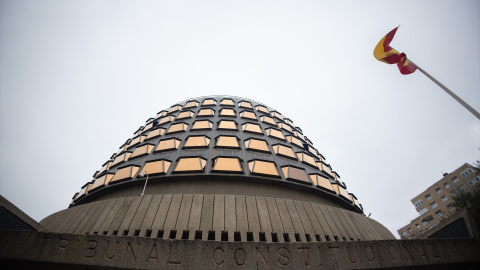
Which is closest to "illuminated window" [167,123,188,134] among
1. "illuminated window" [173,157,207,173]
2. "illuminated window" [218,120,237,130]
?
"illuminated window" [218,120,237,130]

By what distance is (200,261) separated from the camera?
282 inches

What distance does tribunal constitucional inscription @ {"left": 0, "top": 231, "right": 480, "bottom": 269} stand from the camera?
713cm

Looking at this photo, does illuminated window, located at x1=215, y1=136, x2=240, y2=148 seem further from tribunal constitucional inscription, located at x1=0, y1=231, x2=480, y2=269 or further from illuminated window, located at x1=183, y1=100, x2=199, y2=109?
tribunal constitucional inscription, located at x1=0, y1=231, x2=480, y2=269

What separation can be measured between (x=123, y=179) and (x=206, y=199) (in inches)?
280

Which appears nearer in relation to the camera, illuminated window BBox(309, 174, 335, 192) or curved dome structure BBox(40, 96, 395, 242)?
curved dome structure BBox(40, 96, 395, 242)

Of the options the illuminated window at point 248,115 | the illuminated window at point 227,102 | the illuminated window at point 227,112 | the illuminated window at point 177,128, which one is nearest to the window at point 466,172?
the illuminated window at point 248,115

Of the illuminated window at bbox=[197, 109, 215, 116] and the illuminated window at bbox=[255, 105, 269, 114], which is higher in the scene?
the illuminated window at bbox=[255, 105, 269, 114]

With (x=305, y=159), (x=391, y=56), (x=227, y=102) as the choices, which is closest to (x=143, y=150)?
(x=227, y=102)

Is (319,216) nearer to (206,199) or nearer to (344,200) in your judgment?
(206,199)

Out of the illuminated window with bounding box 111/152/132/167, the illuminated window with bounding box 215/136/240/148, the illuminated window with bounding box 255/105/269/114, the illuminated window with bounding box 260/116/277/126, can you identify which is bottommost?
the illuminated window with bounding box 215/136/240/148

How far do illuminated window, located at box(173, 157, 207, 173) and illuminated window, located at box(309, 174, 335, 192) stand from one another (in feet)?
23.9

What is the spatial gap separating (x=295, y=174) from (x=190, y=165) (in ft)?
21.4

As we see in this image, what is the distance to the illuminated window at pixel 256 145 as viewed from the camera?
18.2 metres

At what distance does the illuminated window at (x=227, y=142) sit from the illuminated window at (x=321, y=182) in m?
5.56
